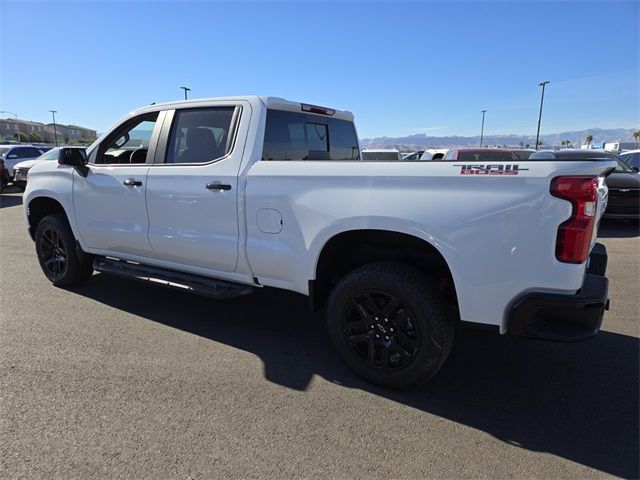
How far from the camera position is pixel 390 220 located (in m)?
2.76

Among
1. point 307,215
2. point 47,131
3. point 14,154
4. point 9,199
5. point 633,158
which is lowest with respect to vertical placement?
point 9,199

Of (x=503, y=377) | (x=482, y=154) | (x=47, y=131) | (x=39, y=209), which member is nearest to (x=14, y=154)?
(x=39, y=209)

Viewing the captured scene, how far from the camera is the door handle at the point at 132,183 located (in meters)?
3.98

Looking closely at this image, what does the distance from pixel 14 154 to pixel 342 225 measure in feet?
65.5

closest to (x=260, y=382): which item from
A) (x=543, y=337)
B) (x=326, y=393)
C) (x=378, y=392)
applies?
(x=326, y=393)

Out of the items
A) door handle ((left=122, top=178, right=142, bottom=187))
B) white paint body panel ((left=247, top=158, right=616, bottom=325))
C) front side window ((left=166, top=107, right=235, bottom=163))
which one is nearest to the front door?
door handle ((left=122, top=178, right=142, bottom=187))

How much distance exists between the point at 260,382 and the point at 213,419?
1.61 ft

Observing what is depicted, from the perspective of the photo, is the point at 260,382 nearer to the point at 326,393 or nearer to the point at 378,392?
the point at 326,393

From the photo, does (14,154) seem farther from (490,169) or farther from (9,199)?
(490,169)

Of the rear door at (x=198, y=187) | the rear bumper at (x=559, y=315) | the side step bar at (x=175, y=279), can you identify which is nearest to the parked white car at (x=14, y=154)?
the side step bar at (x=175, y=279)

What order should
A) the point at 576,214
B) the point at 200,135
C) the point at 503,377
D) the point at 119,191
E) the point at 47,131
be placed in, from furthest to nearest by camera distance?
the point at 47,131, the point at 119,191, the point at 200,135, the point at 503,377, the point at 576,214

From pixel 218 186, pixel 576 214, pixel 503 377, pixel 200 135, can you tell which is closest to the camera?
pixel 576 214

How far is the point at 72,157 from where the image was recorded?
4.31m

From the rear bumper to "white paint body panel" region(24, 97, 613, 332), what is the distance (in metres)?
0.06
